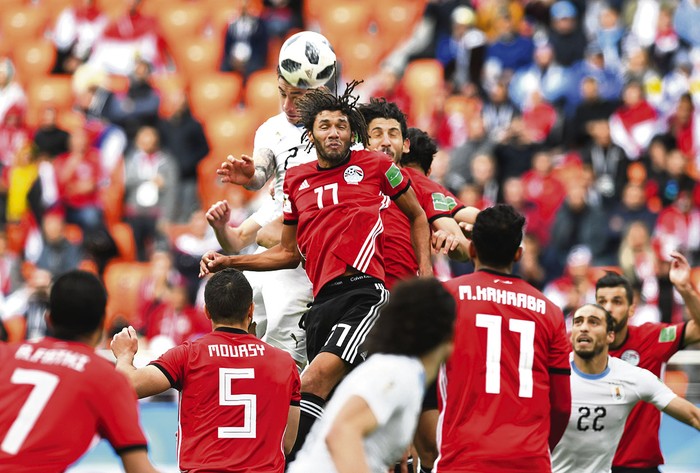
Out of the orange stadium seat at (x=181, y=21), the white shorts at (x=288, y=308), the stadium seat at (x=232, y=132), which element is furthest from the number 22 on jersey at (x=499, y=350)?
the orange stadium seat at (x=181, y=21)

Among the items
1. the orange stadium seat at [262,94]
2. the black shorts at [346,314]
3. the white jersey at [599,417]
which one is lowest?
the white jersey at [599,417]

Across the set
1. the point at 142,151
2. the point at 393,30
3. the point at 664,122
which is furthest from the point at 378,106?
the point at 393,30

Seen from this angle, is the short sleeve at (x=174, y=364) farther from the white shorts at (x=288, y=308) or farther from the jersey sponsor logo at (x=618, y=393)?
the jersey sponsor logo at (x=618, y=393)

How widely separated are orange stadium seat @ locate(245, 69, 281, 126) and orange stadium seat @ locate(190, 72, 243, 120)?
0.28 metres

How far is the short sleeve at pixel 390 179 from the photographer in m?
8.33

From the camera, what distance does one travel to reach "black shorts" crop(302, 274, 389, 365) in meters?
8.01

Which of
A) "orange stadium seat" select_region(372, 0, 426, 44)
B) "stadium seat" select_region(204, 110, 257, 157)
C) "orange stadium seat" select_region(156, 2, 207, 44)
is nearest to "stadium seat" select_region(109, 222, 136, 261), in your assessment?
"stadium seat" select_region(204, 110, 257, 157)

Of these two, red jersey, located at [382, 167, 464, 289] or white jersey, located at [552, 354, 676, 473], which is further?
white jersey, located at [552, 354, 676, 473]

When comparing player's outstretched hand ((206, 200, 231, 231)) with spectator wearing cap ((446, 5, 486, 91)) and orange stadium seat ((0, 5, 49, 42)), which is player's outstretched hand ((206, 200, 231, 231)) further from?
orange stadium seat ((0, 5, 49, 42))

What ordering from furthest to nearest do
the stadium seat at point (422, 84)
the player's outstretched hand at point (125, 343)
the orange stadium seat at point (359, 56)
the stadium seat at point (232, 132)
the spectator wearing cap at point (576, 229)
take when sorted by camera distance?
the orange stadium seat at point (359, 56), the stadium seat at point (232, 132), the stadium seat at point (422, 84), the spectator wearing cap at point (576, 229), the player's outstretched hand at point (125, 343)

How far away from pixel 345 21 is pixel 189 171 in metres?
4.26

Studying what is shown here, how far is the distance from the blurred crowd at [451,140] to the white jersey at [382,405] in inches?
364

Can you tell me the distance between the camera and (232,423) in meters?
7.60

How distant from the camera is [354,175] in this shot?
27.1 feet
